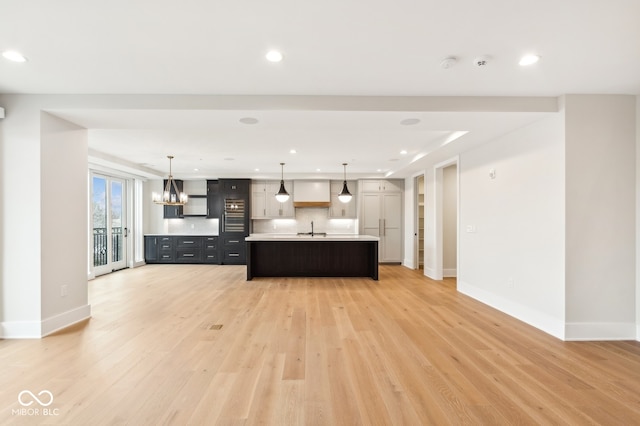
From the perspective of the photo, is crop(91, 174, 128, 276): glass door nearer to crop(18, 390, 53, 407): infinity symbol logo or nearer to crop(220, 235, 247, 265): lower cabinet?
crop(220, 235, 247, 265): lower cabinet

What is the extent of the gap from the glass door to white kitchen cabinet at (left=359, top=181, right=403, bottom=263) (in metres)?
6.42

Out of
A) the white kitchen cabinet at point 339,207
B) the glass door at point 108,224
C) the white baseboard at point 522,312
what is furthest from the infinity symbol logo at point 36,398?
the white kitchen cabinet at point 339,207

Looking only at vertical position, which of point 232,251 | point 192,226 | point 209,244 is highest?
point 192,226

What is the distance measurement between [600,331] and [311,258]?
4.60 metres

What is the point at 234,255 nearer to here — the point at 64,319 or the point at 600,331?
the point at 64,319

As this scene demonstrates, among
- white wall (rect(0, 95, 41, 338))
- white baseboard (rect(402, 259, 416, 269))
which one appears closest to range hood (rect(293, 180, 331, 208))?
white baseboard (rect(402, 259, 416, 269))

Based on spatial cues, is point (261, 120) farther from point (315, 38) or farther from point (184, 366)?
point (184, 366)

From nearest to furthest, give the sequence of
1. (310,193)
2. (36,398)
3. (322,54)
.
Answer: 1. (36,398)
2. (322,54)
3. (310,193)

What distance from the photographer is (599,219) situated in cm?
311

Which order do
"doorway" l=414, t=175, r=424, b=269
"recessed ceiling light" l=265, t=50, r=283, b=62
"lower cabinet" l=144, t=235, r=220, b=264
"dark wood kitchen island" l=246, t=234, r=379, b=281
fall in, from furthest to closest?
"lower cabinet" l=144, t=235, r=220, b=264 < "doorway" l=414, t=175, r=424, b=269 < "dark wood kitchen island" l=246, t=234, r=379, b=281 < "recessed ceiling light" l=265, t=50, r=283, b=62

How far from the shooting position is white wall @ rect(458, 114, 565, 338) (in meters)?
3.23

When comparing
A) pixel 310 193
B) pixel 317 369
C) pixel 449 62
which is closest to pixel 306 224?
pixel 310 193

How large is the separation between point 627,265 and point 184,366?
14.9 ft

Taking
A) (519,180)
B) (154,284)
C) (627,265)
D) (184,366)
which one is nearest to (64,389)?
(184,366)
